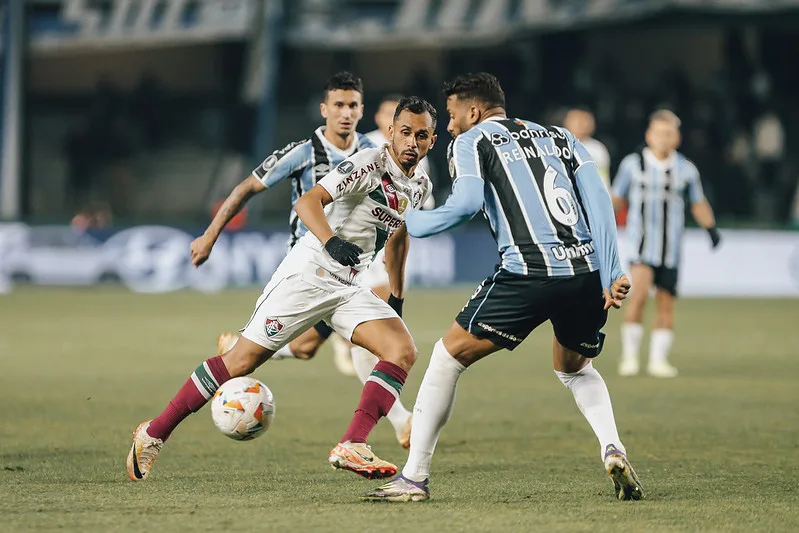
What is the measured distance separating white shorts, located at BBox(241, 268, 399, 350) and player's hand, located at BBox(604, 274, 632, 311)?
4.25ft

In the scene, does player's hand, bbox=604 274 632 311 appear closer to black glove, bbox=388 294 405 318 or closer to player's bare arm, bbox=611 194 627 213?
black glove, bbox=388 294 405 318

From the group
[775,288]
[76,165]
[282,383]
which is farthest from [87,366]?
[76,165]

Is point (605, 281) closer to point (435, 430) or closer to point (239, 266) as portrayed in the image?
point (435, 430)

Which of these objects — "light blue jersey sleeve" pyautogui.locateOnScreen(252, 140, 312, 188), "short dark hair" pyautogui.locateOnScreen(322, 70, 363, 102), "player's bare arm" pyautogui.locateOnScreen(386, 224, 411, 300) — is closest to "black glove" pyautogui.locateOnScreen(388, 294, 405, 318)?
"player's bare arm" pyautogui.locateOnScreen(386, 224, 411, 300)

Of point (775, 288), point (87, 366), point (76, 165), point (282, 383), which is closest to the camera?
point (282, 383)

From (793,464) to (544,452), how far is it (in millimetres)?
1316

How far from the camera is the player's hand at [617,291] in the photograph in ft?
19.2

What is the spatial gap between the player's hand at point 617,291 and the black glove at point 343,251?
110cm

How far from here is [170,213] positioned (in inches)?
1049

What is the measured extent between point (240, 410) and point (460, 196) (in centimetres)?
165

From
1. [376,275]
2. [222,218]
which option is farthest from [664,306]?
[222,218]

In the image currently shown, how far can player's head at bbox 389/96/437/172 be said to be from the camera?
21.1 feet

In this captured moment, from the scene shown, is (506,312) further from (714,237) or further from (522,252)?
(714,237)

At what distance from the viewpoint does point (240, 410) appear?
22.0ft
